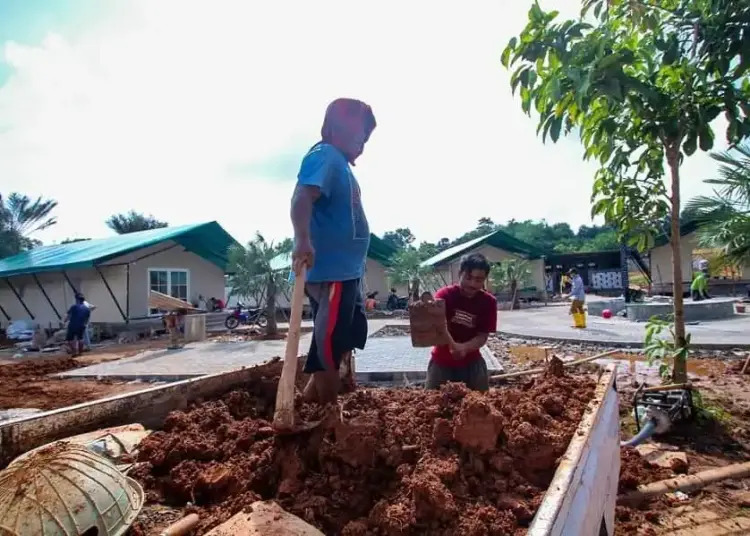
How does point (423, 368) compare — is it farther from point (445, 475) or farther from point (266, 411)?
point (445, 475)

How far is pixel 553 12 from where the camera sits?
299 centimetres

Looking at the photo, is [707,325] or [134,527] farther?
[707,325]

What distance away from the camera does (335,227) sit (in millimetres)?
2406

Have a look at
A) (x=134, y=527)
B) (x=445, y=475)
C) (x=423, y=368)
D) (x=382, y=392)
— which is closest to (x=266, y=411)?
(x=382, y=392)

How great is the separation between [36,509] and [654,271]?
90.5 ft

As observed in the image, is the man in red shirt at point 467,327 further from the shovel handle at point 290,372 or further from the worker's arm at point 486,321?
the shovel handle at point 290,372

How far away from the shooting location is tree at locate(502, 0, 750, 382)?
2.92m

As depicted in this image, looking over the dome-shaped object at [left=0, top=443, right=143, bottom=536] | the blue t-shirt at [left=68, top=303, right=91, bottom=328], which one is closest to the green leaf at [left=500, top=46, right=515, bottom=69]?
the dome-shaped object at [left=0, top=443, right=143, bottom=536]

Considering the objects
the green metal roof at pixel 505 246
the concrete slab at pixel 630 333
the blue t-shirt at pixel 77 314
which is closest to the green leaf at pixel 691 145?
the concrete slab at pixel 630 333

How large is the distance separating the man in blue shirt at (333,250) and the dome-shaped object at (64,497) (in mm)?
1032

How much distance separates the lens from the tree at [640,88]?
9.58ft

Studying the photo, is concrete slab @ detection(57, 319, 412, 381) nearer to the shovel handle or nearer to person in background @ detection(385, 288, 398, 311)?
the shovel handle

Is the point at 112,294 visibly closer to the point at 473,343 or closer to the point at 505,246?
the point at 473,343

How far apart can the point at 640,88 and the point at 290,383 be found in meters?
2.47
